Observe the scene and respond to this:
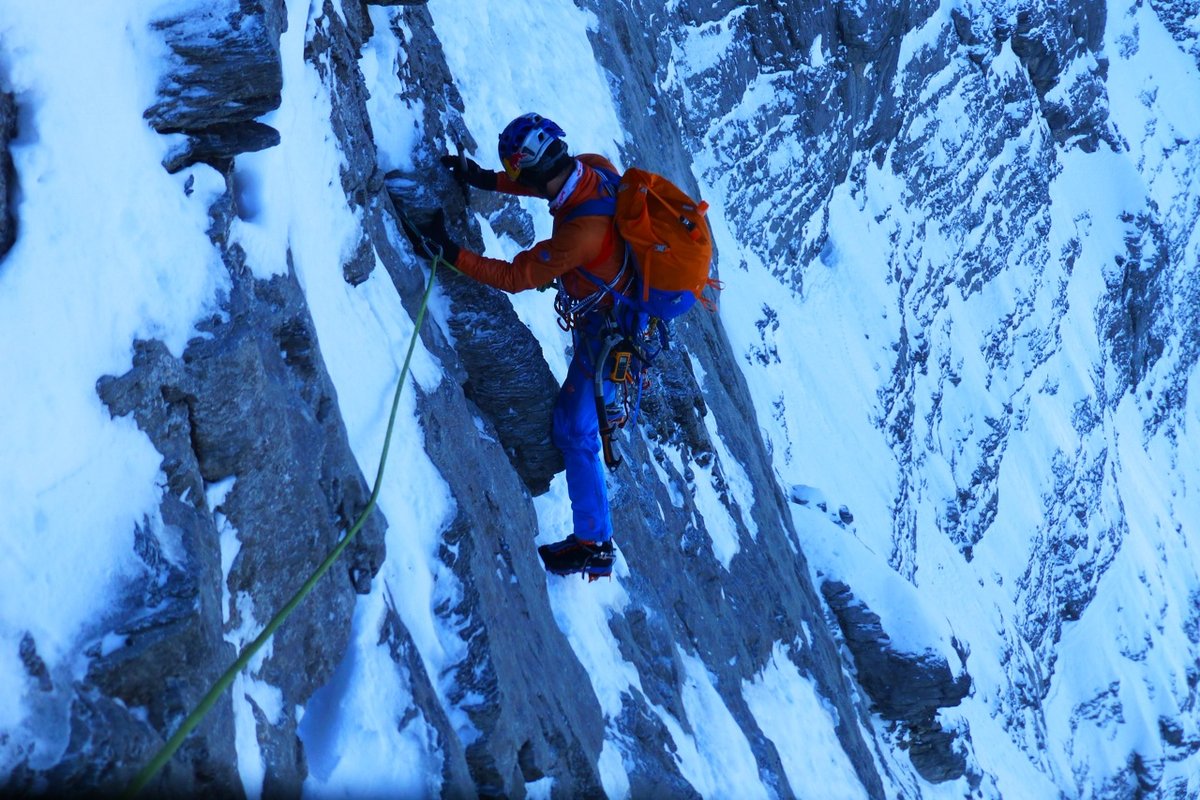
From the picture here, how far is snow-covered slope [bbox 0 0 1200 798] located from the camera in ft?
10.7

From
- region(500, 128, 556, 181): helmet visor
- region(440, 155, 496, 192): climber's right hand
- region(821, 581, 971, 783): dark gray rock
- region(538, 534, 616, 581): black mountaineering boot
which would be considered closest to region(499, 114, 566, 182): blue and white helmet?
region(500, 128, 556, 181): helmet visor

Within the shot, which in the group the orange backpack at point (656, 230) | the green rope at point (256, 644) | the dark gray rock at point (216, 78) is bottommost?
the green rope at point (256, 644)

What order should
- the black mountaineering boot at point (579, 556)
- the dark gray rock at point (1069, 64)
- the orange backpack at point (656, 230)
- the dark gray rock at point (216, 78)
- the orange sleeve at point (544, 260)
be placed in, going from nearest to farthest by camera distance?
1. the dark gray rock at point (216, 78)
2. the orange sleeve at point (544, 260)
3. the orange backpack at point (656, 230)
4. the black mountaineering boot at point (579, 556)
5. the dark gray rock at point (1069, 64)

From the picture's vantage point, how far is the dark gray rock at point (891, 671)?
13.8 meters

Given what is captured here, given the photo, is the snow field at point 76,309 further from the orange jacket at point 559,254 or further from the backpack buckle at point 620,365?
the backpack buckle at point 620,365

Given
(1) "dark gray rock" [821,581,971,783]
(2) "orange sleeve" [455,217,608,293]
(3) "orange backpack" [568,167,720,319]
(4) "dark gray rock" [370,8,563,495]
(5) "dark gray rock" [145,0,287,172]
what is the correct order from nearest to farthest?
(5) "dark gray rock" [145,0,287,172] < (2) "orange sleeve" [455,217,608,293] < (3) "orange backpack" [568,167,720,319] < (4) "dark gray rock" [370,8,563,495] < (1) "dark gray rock" [821,581,971,783]

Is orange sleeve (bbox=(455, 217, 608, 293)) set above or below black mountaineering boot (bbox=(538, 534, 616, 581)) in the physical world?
above

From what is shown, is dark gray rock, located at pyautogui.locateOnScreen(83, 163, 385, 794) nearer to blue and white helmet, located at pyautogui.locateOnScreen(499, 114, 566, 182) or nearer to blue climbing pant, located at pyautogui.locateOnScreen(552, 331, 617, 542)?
blue and white helmet, located at pyautogui.locateOnScreen(499, 114, 566, 182)

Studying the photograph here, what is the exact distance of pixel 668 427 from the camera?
9445mm

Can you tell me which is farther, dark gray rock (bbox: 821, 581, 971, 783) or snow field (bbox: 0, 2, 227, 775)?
dark gray rock (bbox: 821, 581, 971, 783)

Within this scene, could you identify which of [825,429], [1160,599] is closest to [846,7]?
[825,429]

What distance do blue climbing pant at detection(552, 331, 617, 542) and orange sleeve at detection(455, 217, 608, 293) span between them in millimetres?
667

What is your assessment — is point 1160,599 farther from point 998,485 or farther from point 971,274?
point 971,274

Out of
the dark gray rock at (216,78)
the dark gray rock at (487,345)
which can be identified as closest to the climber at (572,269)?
the dark gray rock at (487,345)
